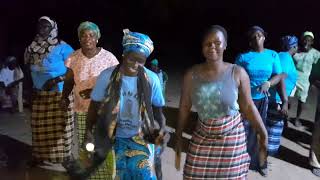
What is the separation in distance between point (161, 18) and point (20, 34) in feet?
22.9

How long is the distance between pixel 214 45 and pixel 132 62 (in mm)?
687

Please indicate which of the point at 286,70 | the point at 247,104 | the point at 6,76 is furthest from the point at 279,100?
the point at 6,76

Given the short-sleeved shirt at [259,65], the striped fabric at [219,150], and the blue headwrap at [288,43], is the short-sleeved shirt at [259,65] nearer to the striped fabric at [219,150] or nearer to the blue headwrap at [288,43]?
the blue headwrap at [288,43]

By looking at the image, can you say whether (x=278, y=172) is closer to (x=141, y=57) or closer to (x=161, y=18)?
(x=141, y=57)

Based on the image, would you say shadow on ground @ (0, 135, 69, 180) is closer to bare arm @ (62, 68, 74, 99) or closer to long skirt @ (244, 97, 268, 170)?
bare arm @ (62, 68, 74, 99)

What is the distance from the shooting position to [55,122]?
20.5 feet

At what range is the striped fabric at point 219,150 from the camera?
4070 mm

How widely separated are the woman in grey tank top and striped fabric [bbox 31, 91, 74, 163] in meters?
2.47

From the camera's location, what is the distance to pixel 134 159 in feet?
13.8

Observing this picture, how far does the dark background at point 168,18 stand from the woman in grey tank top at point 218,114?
46.0 feet

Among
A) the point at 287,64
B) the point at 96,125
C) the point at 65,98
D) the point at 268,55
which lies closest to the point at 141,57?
the point at 96,125

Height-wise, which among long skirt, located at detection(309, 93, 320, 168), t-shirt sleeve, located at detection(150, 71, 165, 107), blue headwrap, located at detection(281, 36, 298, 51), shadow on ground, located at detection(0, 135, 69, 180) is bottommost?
shadow on ground, located at detection(0, 135, 69, 180)

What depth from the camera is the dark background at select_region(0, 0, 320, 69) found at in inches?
789

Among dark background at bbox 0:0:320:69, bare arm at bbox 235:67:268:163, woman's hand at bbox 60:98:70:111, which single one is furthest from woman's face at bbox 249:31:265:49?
dark background at bbox 0:0:320:69
